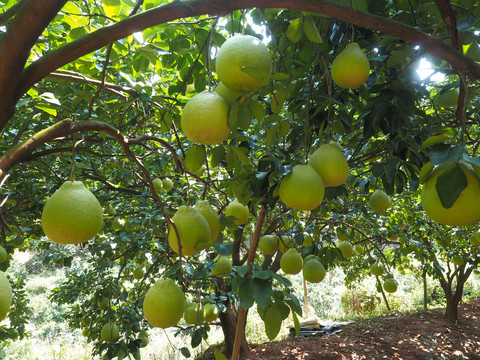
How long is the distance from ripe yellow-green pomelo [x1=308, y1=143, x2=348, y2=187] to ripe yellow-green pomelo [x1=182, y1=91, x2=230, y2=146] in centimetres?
44

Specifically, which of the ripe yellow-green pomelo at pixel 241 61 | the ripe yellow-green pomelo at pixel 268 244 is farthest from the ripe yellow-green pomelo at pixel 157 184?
the ripe yellow-green pomelo at pixel 241 61

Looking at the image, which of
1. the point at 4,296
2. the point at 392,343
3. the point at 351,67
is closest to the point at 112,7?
the point at 351,67

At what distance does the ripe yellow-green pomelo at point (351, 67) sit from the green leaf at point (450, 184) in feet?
1.78

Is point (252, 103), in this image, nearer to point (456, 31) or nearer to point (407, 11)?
point (456, 31)

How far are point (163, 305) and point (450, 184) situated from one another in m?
0.84

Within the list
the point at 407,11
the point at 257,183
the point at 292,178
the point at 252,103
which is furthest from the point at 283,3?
the point at 407,11

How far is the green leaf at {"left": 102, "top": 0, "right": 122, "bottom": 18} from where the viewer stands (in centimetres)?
154

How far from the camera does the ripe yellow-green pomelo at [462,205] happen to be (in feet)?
2.71

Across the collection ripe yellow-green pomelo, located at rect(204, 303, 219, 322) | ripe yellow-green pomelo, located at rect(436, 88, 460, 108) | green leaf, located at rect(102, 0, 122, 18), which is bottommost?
ripe yellow-green pomelo, located at rect(204, 303, 219, 322)

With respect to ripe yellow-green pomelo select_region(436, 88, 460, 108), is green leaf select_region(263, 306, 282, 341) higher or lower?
lower

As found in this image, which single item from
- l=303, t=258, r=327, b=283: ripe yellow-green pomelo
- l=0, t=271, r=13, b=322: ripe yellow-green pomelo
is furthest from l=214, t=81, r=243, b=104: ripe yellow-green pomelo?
l=303, t=258, r=327, b=283: ripe yellow-green pomelo

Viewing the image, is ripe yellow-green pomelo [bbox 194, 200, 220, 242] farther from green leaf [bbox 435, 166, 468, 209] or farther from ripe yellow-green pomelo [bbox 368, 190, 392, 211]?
ripe yellow-green pomelo [bbox 368, 190, 392, 211]

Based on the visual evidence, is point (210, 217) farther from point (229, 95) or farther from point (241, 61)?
point (241, 61)

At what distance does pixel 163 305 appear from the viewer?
100 centimetres
